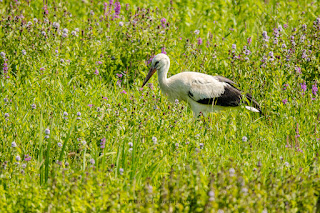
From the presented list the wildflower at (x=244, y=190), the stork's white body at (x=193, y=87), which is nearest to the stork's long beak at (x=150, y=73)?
the stork's white body at (x=193, y=87)

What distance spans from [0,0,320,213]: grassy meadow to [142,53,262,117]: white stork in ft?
0.57

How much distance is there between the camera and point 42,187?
3570mm

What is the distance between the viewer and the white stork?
6133 millimetres

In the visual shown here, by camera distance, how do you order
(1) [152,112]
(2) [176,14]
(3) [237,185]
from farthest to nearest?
(2) [176,14] < (1) [152,112] < (3) [237,185]

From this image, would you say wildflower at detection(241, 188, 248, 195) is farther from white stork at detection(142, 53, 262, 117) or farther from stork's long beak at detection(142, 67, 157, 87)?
stork's long beak at detection(142, 67, 157, 87)

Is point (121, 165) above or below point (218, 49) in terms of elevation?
below

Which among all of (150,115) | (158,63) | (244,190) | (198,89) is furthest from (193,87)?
(244,190)

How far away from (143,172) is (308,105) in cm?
258

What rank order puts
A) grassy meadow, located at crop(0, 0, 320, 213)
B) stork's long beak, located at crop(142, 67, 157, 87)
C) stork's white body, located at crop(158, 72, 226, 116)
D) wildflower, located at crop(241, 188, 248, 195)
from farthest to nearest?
stork's long beak, located at crop(142, 67, 157, 87) < stork's white body, located at crop(158, 72, 226, 116) < grassy meadow, located at crop(0, 0, 320, 213) < wildflower, located at crop(241, 188, 248, 195)

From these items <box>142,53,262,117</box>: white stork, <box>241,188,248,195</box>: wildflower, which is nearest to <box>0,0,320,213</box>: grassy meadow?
<box>241,188,248,195</box>: wildflower

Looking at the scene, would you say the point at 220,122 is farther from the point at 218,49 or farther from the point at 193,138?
the point at 218,49

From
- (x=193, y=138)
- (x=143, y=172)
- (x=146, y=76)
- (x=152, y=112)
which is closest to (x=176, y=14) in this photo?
(x=146, y=76)

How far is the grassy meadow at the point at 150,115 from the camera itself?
332 centimetres

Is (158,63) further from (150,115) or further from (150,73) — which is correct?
(150,115)
